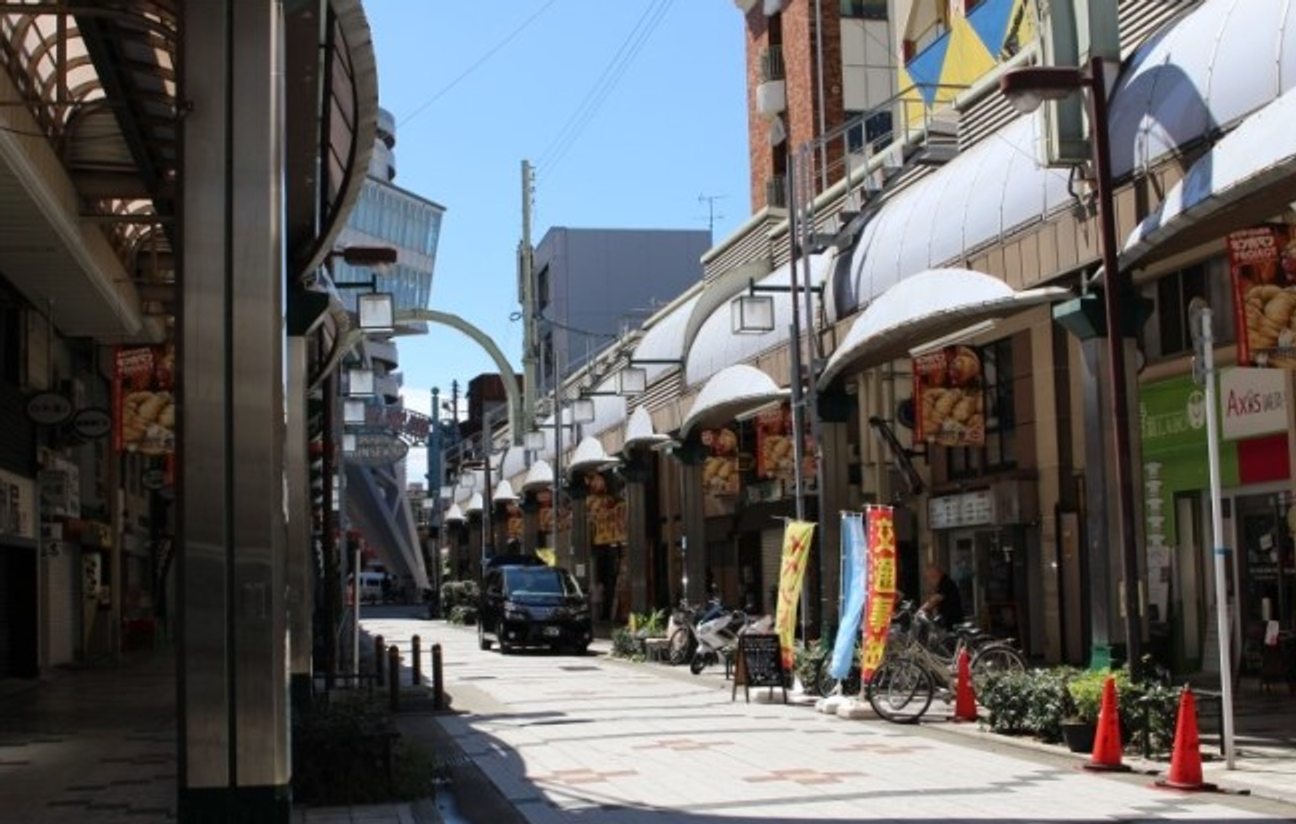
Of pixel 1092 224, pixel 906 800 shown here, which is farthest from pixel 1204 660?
pixel 906 800

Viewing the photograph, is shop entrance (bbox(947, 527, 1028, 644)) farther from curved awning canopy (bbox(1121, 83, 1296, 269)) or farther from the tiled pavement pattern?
curved awning canopy (bbox(1121, 83, 1296, 269))

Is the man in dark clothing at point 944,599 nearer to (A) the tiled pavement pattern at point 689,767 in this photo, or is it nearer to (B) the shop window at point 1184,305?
(A) the tiled pavement pattern at point 689,767

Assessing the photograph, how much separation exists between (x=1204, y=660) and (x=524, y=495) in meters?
37.7

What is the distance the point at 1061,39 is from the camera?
17.1m

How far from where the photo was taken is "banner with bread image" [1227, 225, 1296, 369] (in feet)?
45.6

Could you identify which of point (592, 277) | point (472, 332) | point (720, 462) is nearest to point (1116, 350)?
point (720, 462)

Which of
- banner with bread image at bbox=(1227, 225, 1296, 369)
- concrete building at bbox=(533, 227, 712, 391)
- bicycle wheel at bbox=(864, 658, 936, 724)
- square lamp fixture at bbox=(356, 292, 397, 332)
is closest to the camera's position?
banner with bread image at bbox=(1227, 225, 1296, 369)

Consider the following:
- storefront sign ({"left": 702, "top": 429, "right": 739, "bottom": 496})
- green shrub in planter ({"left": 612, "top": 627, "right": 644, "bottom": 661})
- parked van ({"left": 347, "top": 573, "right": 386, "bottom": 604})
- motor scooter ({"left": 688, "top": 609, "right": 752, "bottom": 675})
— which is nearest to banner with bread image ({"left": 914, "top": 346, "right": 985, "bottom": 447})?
motor scooter ({"left": 688, "top": 609, "right": 752, "bottom": 675})

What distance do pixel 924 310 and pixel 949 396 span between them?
536cm

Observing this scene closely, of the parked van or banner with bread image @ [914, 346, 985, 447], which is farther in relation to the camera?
the parked van

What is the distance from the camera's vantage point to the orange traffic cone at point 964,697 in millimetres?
17656

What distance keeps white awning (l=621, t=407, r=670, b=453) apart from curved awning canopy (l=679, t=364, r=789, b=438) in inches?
198

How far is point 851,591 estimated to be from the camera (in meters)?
19.2

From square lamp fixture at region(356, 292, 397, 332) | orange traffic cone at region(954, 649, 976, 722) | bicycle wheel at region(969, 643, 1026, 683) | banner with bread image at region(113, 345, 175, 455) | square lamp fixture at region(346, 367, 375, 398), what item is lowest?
orange traffic cone at region(954, 649, 976, 722)
